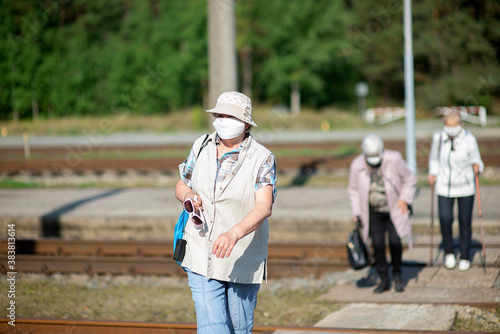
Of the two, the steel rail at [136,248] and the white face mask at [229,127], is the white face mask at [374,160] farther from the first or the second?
the white face mask at [229,127]

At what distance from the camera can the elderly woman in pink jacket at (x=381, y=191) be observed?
6.06 metres

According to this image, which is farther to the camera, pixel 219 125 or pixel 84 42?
pixel 84 42

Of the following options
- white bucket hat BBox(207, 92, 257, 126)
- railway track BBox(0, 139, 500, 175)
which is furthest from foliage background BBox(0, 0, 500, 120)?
white bucket hat BBox(207, 92, 257, 126)

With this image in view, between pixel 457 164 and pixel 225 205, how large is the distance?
415 centimetres

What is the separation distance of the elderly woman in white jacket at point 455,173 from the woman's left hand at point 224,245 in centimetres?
418

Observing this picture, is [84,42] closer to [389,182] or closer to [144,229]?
[144,229]

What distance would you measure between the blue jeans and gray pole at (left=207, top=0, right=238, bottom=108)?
8361 mm

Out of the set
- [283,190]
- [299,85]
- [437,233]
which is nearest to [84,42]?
[299,85]

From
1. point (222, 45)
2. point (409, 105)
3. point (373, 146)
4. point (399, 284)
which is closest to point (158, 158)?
point (222, 45)

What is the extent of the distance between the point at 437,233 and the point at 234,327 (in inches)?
237

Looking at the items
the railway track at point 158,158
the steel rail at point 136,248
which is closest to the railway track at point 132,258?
the steel rail at point 136,248

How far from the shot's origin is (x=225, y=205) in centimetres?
348

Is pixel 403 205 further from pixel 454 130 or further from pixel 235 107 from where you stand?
pixel 235 107

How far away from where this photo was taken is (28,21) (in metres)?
43.4
